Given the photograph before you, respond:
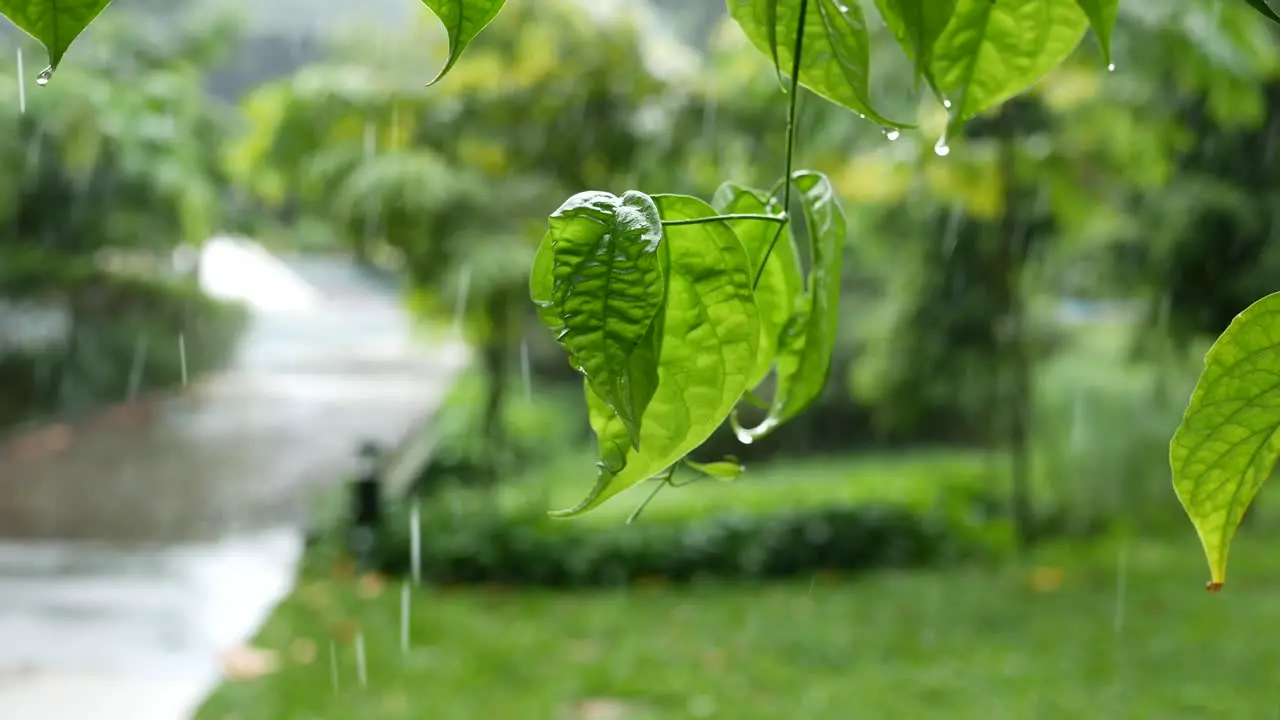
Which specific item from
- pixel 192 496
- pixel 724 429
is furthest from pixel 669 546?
pixel 192 496

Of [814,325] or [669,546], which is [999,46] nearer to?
[814,325]

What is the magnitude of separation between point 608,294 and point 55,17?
0.08m

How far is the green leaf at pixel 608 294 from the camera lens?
0.53 ft

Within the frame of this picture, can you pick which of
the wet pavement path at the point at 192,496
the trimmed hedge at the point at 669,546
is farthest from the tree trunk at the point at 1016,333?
the wet pavement path at the point at 192,496

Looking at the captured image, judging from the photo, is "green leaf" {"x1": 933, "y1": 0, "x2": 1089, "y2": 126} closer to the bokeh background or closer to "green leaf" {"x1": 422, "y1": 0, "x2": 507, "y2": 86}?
"green leaf" {"x1": 422, "y1": 0, "x2": 507, "y2": 86}

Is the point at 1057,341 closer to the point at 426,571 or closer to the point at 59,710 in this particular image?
the point at 426,571

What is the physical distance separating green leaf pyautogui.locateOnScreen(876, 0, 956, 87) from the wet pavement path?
203cm

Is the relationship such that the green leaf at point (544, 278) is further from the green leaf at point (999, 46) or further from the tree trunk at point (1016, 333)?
the tree trunk at point (1016, 333)

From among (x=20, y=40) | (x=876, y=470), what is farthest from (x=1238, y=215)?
(x=20, y=40)

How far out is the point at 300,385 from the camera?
6000 millimetres

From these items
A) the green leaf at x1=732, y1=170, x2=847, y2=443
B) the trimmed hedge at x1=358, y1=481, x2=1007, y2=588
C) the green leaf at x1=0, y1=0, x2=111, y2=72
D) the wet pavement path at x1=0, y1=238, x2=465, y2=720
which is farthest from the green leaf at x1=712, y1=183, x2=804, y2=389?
the trimmed hedge at x1=358, y1=481, x2=1007, y2=588

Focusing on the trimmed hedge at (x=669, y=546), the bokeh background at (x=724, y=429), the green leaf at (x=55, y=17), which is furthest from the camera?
the trimmed hedge at (x=669, y=546)

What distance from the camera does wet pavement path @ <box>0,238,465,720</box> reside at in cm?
220

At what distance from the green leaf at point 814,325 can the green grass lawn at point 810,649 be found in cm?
170
